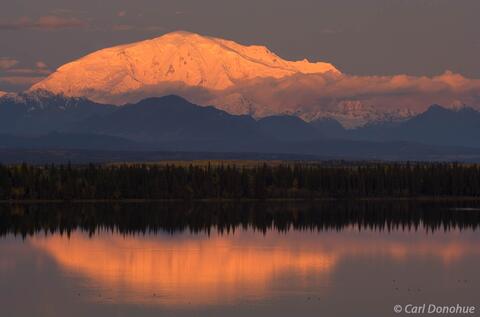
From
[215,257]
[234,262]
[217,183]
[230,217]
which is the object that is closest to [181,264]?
[234,262]

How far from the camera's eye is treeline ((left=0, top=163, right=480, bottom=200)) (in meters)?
178

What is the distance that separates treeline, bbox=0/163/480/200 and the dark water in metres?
32.2

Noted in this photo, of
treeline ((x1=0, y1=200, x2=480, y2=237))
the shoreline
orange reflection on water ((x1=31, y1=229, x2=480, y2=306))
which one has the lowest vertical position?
the shoreline

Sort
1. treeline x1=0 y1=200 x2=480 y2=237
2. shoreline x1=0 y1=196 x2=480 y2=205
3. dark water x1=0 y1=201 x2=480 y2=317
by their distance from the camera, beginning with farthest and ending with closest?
1. shoreline x1=0 y1=196 x2=480 y2=205
2. treeline x1=0 y1=200 x2=480 y2=237
3. dark water x1=0 y1=201 x2=480 y2=317

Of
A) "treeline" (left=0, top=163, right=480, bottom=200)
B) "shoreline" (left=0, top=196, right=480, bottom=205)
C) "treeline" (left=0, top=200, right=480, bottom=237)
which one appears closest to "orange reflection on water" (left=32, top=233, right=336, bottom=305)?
"treeline" (left=0, top=200, right=480, bottom=237)

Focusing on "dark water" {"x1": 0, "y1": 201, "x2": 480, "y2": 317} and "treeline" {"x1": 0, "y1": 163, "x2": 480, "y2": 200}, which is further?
"treeline" {"x1": 0, "y1": 163, "x2": 480, "y2": 200}

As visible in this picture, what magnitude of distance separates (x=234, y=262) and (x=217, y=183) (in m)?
100

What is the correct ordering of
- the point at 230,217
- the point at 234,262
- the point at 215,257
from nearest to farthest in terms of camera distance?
the point at 234,262 < the point at 215,257 < the point at 230,217

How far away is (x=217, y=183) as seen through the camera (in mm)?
189375

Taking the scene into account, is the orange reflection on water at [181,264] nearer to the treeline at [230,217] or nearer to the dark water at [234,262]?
the dark water at [234,262]

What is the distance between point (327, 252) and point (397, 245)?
900 centimetres

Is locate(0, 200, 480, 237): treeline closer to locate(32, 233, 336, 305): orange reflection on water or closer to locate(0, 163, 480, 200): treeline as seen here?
locate(0, 163, 480, 200): treeline

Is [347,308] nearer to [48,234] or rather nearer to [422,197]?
[48,234]

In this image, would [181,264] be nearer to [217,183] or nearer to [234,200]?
[234,200]
